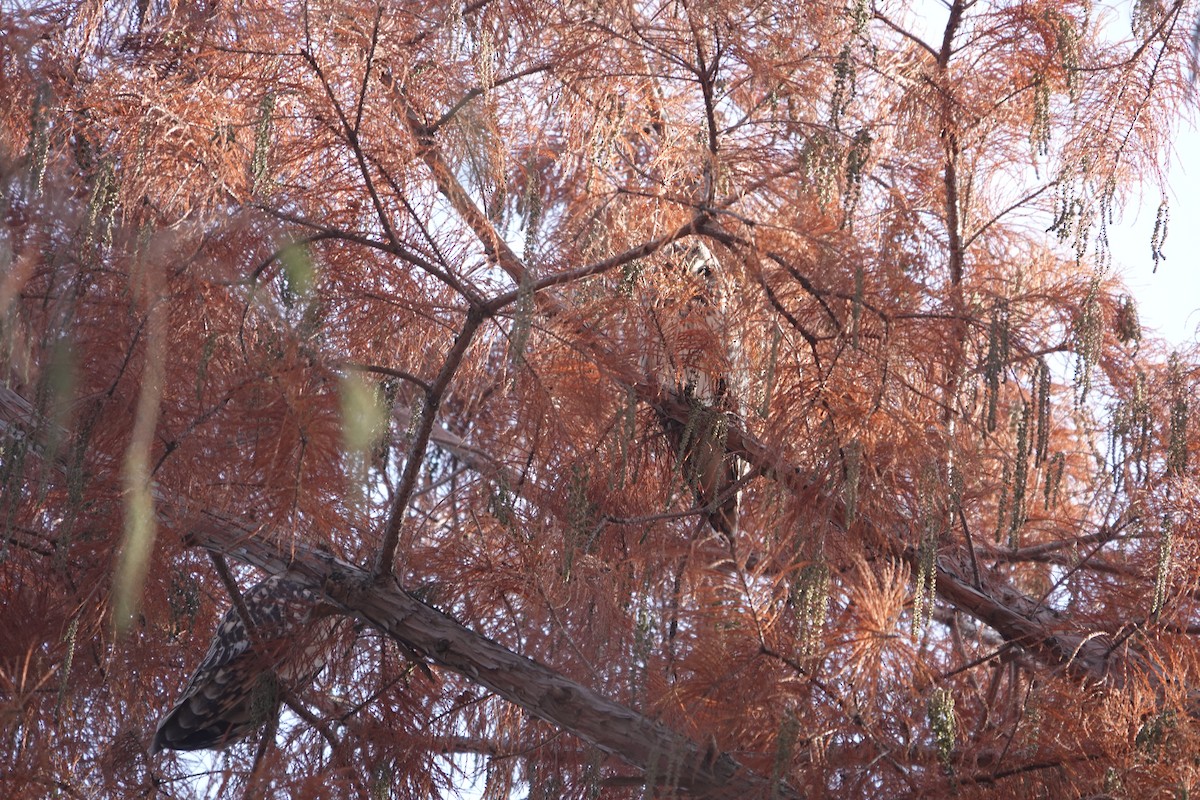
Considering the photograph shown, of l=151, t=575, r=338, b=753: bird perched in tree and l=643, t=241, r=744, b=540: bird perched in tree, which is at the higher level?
l=643, t=241, r=744, b=540: bird perched in tree

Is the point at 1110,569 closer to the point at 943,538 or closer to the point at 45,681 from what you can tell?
the point at 943,538

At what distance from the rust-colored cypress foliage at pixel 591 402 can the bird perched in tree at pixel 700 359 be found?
0.01 m

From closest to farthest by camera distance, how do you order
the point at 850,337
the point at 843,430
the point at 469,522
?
1. the point at 850,337
2. the point at 843,430
3. the point at 469,522

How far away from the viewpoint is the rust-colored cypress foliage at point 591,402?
2.60 meters

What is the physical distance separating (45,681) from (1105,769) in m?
2.16

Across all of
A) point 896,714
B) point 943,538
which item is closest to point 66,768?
point 896,714

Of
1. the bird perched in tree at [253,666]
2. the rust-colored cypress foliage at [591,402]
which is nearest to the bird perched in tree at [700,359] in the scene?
the rust-colored cypress foliage at [591,402]

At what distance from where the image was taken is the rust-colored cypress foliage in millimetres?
2598

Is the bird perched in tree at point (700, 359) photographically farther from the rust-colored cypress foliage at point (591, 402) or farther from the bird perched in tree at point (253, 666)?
the bird perched in tree at point (253, 666)

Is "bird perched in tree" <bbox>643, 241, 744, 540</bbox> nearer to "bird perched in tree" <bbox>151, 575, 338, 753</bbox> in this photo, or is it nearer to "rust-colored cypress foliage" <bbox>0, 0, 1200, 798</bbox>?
"rust-colored cypress foliage" <bbox>0, 0, 1200, 798</bbox>

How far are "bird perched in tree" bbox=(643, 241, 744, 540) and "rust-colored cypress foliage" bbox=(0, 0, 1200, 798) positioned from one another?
0.04 ft

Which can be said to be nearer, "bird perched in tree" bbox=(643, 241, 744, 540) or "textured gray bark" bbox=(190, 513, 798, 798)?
"textured gray bark" bbox=(190, 513, 798, 798)

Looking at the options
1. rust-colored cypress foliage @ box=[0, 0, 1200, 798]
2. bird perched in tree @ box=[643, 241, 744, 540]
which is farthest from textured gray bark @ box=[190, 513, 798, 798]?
bird perched in tree @ box=[643, 241, 744, 540]

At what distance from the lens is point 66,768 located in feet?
9.93
